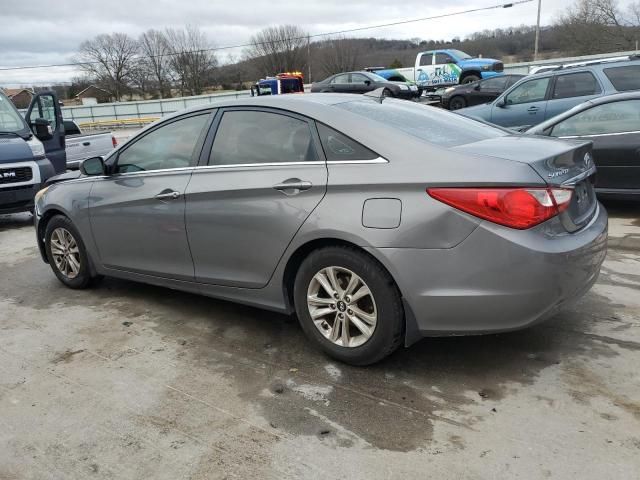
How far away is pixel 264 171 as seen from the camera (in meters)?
3.58

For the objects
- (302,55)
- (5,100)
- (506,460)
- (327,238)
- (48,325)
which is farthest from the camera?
(302,55)

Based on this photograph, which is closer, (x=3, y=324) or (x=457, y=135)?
(x=457, y=135)

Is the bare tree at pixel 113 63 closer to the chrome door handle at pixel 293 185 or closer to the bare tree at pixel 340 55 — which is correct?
the bare tree at pixel 340 55

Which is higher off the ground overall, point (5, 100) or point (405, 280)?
point (5, 100)

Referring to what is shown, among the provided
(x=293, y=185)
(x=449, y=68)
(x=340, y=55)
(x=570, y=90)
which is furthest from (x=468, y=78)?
(x=340, y=55)

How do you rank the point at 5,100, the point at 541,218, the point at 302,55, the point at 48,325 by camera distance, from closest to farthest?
the point at 541,218
the point at 48,325
the point at 5,100
the point at 302,55

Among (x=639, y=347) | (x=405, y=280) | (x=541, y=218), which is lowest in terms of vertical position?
(x=639, y=347)

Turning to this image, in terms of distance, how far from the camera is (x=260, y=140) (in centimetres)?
372

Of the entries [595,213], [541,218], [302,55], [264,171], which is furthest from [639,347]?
[302,55]

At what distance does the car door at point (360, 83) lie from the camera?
78.7ft

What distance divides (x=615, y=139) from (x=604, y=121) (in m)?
0.34

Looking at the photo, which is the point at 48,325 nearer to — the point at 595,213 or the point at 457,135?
the point at 457,135

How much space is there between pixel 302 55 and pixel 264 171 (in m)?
80.8

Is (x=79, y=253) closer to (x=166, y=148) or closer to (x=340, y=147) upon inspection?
(x=166, y=148)
